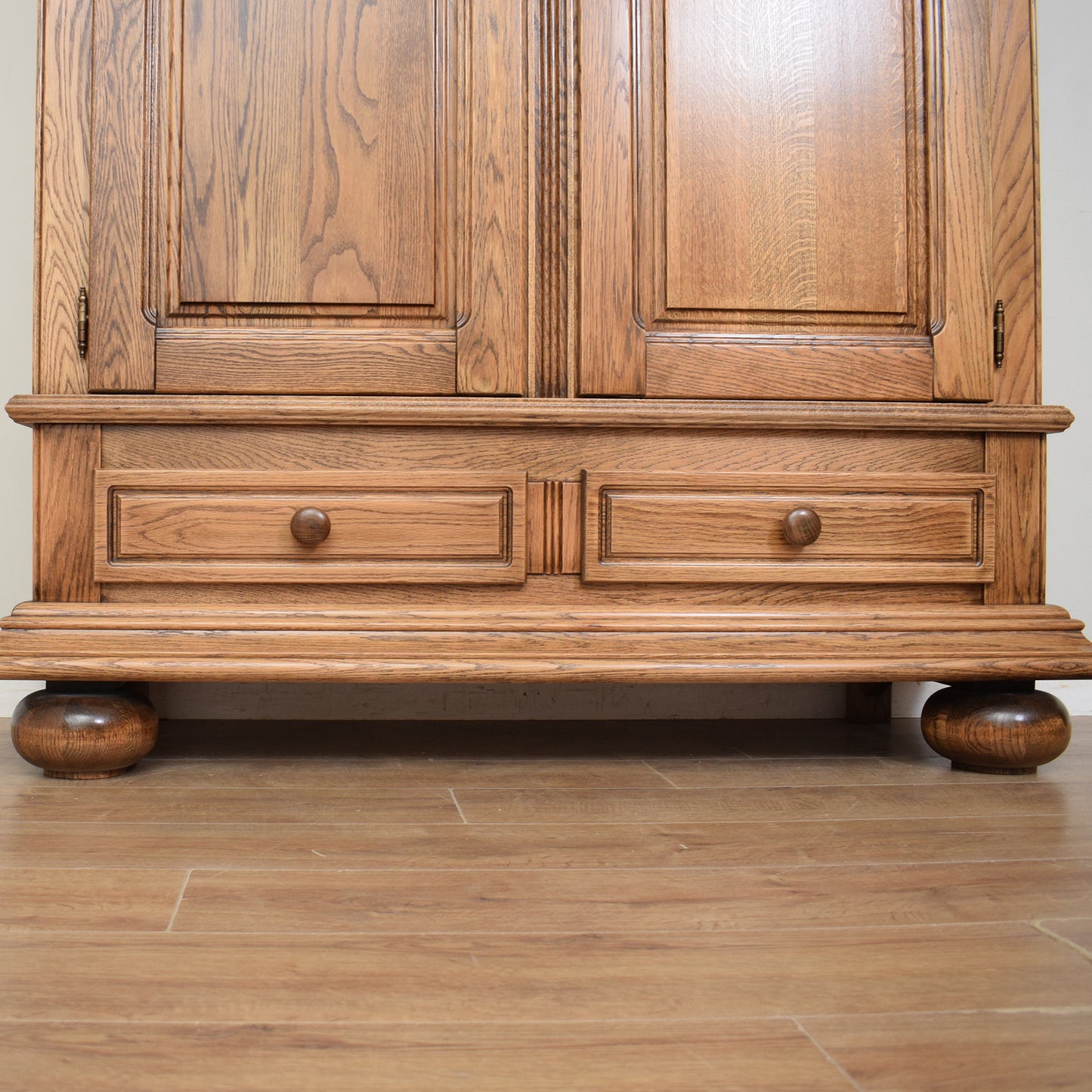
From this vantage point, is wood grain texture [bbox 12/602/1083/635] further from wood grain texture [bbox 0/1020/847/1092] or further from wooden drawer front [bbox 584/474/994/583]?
wood grain texture [bbox 0/1020/847/1092]

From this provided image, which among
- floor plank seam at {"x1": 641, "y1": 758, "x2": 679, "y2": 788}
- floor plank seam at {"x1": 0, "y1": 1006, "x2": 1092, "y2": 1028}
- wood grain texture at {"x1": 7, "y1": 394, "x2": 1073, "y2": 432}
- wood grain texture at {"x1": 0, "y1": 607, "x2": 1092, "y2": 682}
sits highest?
wood grain texture at {"x1": 7, "y1": 394, "x2": 1073, "y2": 432}

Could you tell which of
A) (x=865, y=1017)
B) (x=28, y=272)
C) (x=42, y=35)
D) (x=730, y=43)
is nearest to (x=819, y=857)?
(x=865, y=1017)

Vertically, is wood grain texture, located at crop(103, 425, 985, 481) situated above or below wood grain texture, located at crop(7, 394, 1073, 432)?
below

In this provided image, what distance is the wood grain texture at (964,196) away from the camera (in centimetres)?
122

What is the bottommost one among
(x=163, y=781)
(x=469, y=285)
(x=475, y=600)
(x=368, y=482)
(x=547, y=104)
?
(x=163, y=781)

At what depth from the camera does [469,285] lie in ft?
3.87

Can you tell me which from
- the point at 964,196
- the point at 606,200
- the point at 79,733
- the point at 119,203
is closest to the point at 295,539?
the point at 79,733

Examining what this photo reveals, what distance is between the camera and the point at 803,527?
1.16 m

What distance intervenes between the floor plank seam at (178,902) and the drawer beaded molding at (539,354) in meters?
0.34

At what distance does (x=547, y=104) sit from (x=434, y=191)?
18 centimetres

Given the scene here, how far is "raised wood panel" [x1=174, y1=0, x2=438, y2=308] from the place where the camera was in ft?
3.82

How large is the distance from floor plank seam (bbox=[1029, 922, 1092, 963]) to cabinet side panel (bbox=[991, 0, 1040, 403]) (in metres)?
0.75

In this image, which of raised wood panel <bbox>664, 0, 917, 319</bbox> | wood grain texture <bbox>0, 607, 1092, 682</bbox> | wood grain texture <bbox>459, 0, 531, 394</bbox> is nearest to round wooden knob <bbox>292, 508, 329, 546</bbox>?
wood grain texture <bbox>0, 607, 1092, 682</bbox>

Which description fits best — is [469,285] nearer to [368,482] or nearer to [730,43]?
[368,482]
